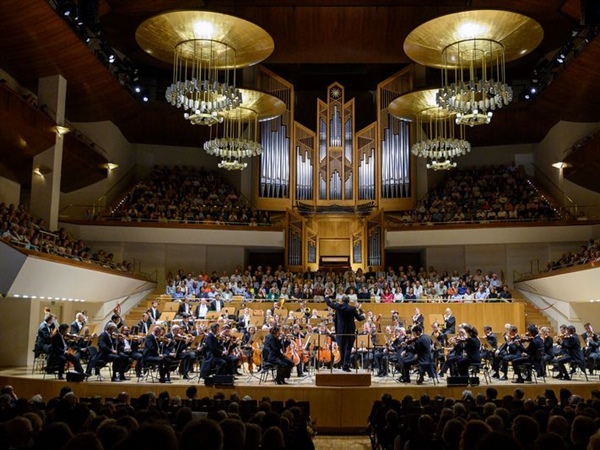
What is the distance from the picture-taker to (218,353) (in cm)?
1142

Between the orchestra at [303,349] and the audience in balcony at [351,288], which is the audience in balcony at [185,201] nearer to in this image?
the audience in balcony at [351,288]

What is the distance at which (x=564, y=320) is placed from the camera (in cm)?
1881

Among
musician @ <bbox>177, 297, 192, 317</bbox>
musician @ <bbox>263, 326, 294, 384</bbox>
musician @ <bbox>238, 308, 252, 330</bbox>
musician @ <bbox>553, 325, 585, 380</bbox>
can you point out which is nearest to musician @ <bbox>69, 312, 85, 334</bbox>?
musician @ <bbox>238, 308, 252, 330</bbox>

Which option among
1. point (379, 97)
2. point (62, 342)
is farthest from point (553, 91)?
point (62, 342)

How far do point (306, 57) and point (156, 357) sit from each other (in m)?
13.8

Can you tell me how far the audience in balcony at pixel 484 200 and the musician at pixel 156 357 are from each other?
41.4ft

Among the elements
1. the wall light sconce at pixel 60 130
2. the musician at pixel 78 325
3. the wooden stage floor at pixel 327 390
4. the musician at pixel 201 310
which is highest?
the wall light sconce at pixel 60 130

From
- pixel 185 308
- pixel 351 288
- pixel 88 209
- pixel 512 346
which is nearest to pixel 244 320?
pixel 185 308

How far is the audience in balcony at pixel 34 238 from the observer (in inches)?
520

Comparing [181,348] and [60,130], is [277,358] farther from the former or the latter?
[60,130]

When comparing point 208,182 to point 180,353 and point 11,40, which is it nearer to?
point 11,40

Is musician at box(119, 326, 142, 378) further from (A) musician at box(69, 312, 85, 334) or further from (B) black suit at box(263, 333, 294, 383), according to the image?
(B) black suit at box(263, 333, 294, 383)

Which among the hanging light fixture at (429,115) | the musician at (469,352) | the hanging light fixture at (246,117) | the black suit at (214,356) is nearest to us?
the musician at (469,352)

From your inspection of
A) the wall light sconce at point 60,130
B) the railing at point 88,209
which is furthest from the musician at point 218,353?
the railing at point 88,209
